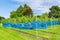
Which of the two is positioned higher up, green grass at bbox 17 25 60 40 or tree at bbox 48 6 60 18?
tree at bbox 48 6 60 18

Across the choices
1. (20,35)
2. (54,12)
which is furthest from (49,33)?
(54,12)

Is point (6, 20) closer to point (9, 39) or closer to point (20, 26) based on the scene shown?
point (20, 26)

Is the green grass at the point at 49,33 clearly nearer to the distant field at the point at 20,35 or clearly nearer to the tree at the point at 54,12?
the distant field at the point at 20,35

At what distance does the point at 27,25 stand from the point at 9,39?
3032 centimetres

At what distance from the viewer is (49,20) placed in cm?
6244

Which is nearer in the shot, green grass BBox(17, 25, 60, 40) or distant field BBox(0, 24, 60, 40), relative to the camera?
distant field BBox(0, 24, 60, 40)

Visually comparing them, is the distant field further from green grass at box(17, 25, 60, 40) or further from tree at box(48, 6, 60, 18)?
tree at box(48, 6, 60, 18)

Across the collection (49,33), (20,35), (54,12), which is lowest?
(49,33)

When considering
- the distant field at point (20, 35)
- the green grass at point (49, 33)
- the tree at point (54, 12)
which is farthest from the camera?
the tree at point (54, 12)

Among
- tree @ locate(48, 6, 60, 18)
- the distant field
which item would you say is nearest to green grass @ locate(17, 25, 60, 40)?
the distant field

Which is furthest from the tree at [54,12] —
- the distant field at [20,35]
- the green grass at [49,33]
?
the distant field at [20,35]

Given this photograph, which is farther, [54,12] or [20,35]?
[54,12]

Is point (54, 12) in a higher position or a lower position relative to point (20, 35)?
higher

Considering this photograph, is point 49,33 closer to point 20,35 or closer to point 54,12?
point 20,35
